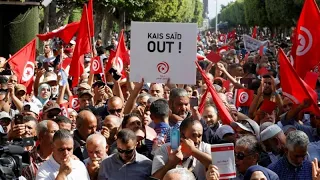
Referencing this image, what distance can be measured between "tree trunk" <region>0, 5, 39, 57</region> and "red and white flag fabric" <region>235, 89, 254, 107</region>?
1048 centimetres

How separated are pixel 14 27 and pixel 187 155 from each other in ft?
48.6

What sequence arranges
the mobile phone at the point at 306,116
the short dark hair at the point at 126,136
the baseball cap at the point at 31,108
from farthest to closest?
the mobile phone at the point at 306,116, the baseball cap at the point at 31,108, the short dark hair at the point at 126,136

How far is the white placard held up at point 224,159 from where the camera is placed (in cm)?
675

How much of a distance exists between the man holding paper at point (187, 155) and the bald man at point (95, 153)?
1.73 feet

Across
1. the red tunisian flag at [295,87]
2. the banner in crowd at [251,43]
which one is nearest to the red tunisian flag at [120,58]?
the red tunisian flag at [295,87]

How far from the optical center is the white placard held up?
675 cm

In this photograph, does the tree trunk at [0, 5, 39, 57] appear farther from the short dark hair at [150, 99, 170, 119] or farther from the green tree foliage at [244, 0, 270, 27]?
the green tree foliage at [244, 0, 270, 27]

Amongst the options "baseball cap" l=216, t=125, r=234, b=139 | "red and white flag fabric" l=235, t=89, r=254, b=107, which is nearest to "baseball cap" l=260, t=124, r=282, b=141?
"baseball cap" l=216, t=125, r=234, b=139

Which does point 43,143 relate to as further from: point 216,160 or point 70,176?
point 216,160

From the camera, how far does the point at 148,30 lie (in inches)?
407

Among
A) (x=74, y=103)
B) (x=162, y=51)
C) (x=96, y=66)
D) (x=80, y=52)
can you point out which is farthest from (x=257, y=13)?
(x=162, y=51)

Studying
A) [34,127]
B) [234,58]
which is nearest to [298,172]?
[34,127]

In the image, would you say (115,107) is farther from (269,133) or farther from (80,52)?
(80,52)

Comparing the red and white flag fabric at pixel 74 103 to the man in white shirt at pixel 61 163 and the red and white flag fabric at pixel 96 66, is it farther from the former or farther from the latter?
the man in white shirt at pixel 61 163
